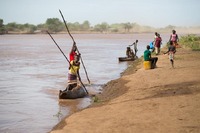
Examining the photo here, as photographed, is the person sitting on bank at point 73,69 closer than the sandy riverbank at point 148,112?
No

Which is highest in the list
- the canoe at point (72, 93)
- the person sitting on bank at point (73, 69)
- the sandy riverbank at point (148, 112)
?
the person sitting on bank at point (73, 69)

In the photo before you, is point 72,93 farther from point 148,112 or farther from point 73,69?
point 148,112

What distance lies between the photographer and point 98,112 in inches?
338

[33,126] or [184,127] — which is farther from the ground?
[184,127]

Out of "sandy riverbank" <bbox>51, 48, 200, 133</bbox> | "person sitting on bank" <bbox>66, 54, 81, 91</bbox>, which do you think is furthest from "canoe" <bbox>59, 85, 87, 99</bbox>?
"sandy riverbank" <bbox>51, 48, 200, 133</bbox>

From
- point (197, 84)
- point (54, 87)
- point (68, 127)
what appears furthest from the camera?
point (54, 87)

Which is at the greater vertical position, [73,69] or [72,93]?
[73,69]

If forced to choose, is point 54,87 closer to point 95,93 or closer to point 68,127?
point 95,93

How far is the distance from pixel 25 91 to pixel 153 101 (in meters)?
7.85

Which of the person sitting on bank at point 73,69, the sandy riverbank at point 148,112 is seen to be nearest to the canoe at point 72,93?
the person sitting on bank at point 73,69

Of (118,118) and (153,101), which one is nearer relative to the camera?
(118,118)

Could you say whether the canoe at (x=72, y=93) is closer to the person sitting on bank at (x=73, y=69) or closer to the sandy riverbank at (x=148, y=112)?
the person sitting on bank at (x=73, y=69)

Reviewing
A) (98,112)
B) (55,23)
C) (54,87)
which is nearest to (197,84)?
(98,112)

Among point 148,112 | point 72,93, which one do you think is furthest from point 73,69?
point 148,112
